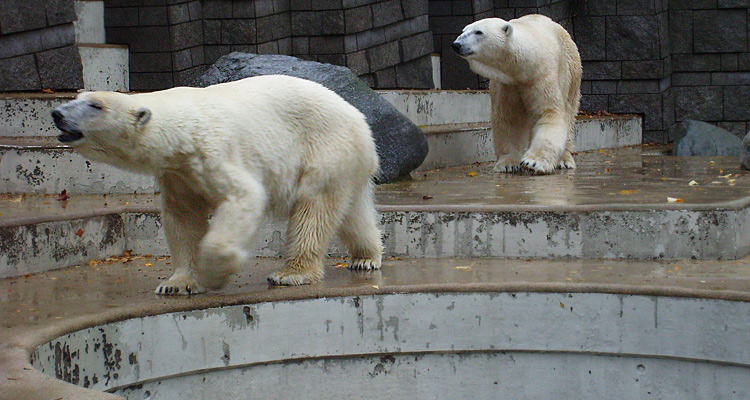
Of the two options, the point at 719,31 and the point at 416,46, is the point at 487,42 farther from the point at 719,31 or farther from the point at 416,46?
the point at 719,31

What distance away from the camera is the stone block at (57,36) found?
6.56 meters

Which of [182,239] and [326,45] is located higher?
[326,45]

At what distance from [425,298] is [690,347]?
1.00 m

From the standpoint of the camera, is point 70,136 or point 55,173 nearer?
point 70,136

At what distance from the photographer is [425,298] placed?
3.54 m

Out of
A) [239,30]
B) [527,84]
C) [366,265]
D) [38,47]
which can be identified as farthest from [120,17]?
[366,265]

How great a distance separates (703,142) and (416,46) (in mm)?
3140

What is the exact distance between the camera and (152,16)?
796 cm

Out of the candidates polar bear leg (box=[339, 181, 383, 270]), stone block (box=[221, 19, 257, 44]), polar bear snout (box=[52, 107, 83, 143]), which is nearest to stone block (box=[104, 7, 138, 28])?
stone block (box=[221, 19, 257, 44])

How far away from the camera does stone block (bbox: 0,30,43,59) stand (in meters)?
6.29

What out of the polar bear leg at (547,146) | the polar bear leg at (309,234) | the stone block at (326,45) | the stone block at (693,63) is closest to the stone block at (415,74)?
the stone block at (326,45)

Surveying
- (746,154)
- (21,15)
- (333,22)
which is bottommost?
(746,154)

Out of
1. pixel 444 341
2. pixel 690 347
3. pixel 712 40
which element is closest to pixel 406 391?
pixel 444 341

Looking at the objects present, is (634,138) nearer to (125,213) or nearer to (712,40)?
(712,40)
